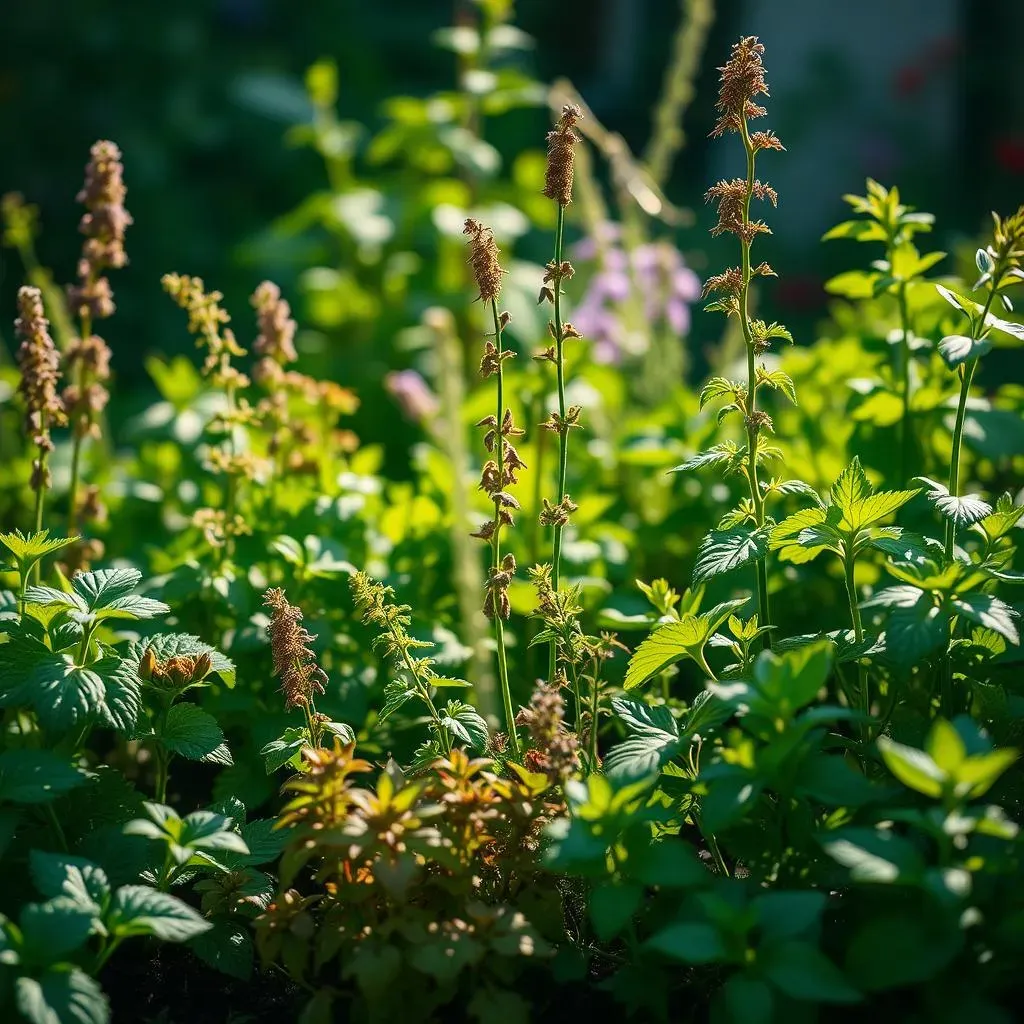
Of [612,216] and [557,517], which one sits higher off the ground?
[612,216]

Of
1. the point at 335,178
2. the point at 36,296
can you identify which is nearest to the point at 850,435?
the point at 36,296

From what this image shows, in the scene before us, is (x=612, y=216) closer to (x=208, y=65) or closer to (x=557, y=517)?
(x=208, y=65)

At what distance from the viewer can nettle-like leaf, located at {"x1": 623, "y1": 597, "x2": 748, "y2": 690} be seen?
147cm

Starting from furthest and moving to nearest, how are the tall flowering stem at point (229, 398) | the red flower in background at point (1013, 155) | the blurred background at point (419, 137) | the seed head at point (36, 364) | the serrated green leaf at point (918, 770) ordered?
the red flower in background at point (1013, 155)
the blurred background at point (419, 137)
the tall flowering stem at point (229, 398)
the seed head at point (36, 364)
the serrated green leaf at point (918, 770)

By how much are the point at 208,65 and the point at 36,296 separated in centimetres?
535

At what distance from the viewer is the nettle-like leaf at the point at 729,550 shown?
141cm

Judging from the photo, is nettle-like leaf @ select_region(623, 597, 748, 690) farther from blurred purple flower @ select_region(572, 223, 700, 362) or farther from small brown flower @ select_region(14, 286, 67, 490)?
blurred purple flower @ select_region(572, 223, 700, 362)

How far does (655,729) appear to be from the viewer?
1.43 meters

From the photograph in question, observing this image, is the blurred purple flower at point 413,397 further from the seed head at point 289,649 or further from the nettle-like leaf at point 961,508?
the nettle-like leaf at point 961,508

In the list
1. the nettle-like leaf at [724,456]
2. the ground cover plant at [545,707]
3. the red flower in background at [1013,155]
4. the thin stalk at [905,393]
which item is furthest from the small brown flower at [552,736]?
the red flower in background at [1013,155]

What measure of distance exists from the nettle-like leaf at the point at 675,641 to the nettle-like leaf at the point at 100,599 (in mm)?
598

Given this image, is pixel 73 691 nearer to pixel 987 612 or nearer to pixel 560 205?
pixel 560 205

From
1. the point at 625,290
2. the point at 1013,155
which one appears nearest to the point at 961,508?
the point at 625,290

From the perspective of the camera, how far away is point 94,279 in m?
1.98
